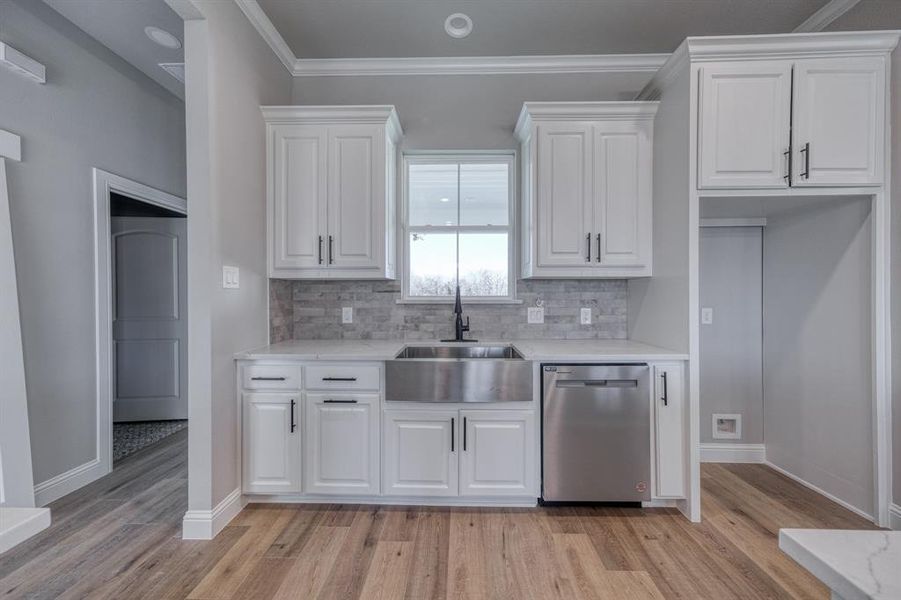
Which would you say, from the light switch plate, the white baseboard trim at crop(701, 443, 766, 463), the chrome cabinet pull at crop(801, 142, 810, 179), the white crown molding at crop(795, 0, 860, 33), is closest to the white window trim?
the light switch plate

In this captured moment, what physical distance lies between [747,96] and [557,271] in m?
1.37

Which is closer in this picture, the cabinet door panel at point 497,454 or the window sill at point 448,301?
the cabinet door panel at point 497,454

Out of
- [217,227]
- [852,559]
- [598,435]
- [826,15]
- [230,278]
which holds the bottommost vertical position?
[598,435]

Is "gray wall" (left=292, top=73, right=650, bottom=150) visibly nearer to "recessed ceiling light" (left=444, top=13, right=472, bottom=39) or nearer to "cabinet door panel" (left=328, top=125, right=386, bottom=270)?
"recessed ceiling light" (left=444, top=13, right=472, bottom=39)

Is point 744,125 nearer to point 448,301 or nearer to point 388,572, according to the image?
point 448,301

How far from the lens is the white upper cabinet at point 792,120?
216 cm

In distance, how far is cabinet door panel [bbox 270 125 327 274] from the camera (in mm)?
2732

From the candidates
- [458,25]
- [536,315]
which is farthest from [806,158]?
[458,25]

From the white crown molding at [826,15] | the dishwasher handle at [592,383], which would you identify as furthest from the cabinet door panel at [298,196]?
the white crown molding at [826,15]

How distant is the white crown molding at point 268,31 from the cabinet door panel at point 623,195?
2247 millimetres

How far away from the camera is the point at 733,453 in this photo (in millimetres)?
3004

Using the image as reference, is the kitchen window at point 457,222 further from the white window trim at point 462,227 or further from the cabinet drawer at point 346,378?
the cabinet drawer at point 346,378

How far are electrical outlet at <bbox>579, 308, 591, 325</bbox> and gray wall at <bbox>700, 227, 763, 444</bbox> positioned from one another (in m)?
0.81

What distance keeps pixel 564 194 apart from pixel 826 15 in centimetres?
189
